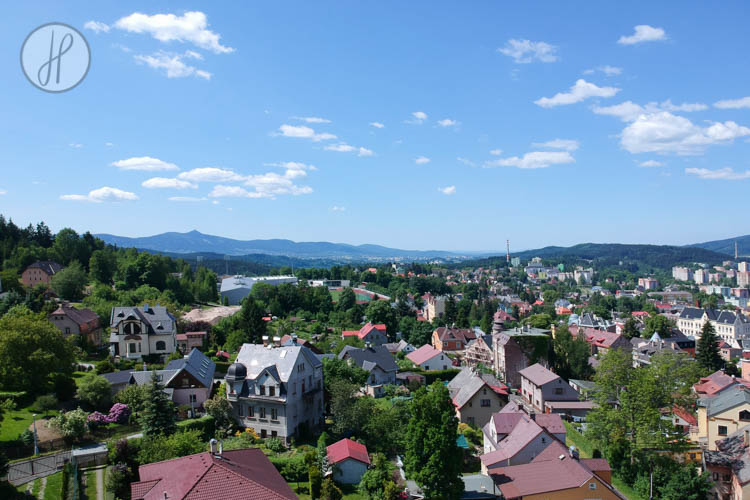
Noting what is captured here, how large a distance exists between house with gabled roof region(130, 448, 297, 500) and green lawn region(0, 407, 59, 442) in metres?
11.5

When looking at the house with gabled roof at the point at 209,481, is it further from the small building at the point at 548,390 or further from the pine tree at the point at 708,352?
the pine tree at the point at 708,352

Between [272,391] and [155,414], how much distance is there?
7.89 meters

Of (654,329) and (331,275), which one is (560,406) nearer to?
(654,329)

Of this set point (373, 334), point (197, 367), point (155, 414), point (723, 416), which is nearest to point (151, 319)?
point (197, 367)

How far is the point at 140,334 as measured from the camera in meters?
48.9

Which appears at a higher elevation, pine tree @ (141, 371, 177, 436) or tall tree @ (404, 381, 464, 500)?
pine tree @ (141, 371, 177, 436)

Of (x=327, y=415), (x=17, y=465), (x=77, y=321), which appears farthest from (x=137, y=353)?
(x=17, y=465)

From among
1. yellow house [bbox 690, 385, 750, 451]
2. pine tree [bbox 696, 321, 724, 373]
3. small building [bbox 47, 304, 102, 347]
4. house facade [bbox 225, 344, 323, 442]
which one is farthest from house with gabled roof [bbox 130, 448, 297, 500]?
pine tree [bbox 696, 321, 724, 373]

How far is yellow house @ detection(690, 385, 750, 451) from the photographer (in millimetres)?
36094

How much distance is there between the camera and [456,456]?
1081 inches

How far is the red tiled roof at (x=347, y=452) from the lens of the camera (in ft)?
97.1

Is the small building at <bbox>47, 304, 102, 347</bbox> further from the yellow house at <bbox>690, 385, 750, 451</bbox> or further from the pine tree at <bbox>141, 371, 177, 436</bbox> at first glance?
the yellow house at <bbox>690, 385, 750, 451</bbox>

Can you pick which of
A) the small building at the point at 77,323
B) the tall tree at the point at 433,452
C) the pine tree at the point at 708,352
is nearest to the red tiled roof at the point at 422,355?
the tall tree at the point at 433,452

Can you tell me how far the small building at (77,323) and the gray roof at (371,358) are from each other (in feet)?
84.6
